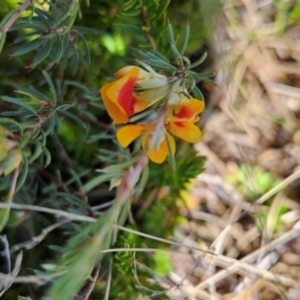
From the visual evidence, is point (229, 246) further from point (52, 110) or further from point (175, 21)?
point (52, 110)

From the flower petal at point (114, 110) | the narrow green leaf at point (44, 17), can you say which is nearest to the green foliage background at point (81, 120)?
the narrow green leaf at point (44, 17)

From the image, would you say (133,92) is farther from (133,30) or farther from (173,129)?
(133,30)

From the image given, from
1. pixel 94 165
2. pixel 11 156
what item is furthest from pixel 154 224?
pixel 11 156

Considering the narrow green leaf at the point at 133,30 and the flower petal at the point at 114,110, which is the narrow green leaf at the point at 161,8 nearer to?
the narrow green leaf at the point at 133,30

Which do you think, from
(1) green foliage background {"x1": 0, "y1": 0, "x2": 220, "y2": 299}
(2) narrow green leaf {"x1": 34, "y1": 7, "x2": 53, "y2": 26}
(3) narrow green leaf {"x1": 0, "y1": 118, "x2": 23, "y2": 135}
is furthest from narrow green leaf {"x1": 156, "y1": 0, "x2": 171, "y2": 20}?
(3) narrow green leaf {"x1": 0, "y1": 118, "x2": 23, "y2": 135}

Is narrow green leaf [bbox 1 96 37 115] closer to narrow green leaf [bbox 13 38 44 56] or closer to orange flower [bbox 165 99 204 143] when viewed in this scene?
narrow green leaf [bbox 13 38 44 56]
